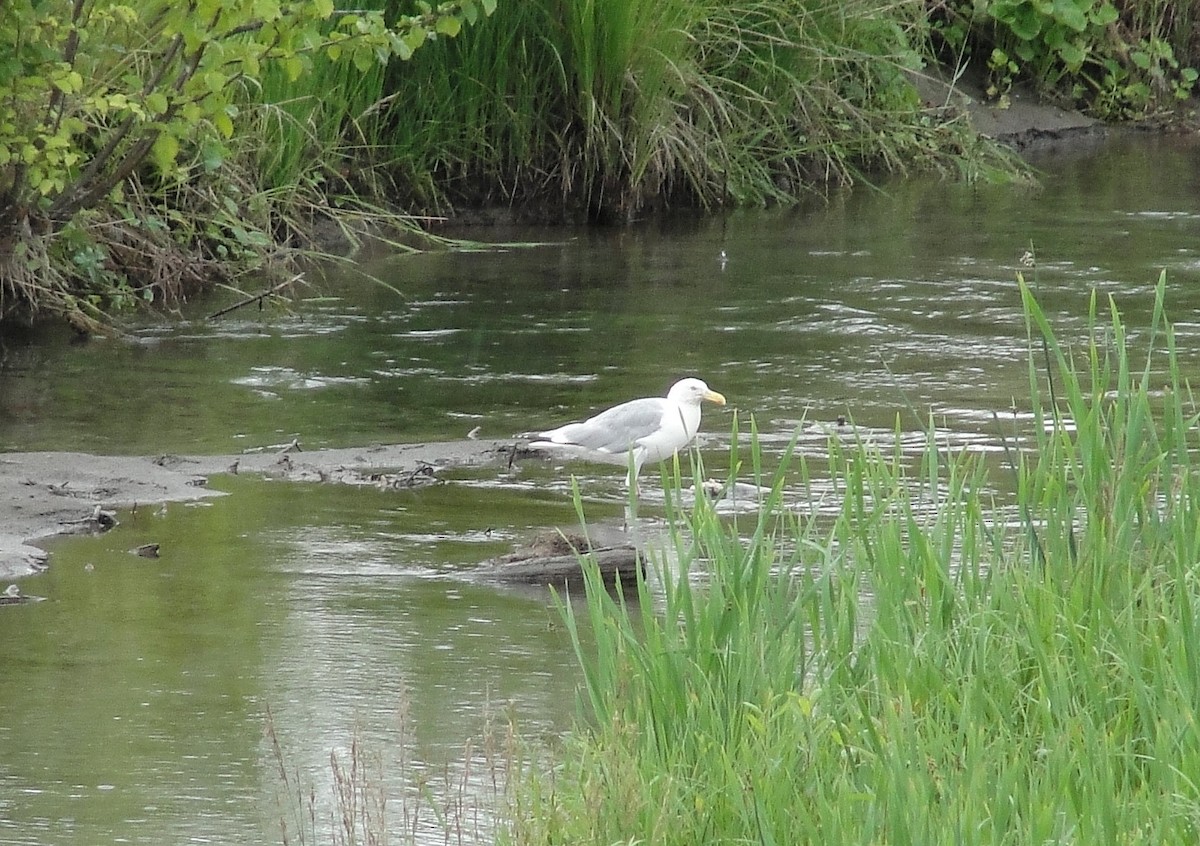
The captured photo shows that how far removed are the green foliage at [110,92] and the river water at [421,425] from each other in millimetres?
511

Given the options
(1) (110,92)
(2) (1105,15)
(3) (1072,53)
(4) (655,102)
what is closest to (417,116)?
(4) (655,102)

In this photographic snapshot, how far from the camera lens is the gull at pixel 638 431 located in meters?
6.43

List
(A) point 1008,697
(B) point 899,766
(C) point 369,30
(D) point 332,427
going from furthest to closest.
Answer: (D) point 332,427 → (C) point 369,30 → (A) point 1008,697 → (B) point 899,766

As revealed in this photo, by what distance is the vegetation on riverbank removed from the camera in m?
7.23

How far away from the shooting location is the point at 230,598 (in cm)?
520

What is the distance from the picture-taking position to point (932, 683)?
3283 mm

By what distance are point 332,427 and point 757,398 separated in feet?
5.50

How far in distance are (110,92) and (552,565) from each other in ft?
12.4

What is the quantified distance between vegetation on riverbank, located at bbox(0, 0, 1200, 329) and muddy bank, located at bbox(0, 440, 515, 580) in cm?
117

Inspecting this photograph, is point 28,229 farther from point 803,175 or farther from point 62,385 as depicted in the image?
point 803,175

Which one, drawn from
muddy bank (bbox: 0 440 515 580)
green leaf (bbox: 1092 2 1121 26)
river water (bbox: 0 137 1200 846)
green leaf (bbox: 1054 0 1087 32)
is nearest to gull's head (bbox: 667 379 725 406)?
river water (bbox: 0 137 1200 846)

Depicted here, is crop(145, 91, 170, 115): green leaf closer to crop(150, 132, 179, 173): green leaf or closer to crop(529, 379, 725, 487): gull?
crop(150, 132, 179, 173): green leaf

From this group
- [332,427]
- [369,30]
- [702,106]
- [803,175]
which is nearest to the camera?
[369,30]

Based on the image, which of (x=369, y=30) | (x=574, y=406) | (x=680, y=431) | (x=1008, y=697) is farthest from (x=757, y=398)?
(x=1008, y=697)
